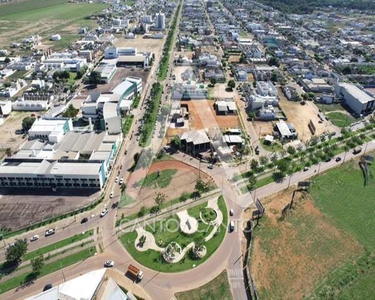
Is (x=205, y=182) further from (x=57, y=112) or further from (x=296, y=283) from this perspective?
(x=57, y=112)

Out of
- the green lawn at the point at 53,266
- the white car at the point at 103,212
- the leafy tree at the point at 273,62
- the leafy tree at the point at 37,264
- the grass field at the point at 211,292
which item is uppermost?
the leafy tree at the point at 37,264

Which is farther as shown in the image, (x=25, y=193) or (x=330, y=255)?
(x=25, y=193)

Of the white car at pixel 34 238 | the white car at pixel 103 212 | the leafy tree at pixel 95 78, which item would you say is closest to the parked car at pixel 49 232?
the white car at pixel 34 238

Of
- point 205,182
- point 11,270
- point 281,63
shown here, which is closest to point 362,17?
point 281,63

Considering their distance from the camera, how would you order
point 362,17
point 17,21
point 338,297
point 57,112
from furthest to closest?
point 362,17
point 17,21
point 57,112
point 338,297

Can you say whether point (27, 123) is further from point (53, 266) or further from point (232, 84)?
point (232, 84)

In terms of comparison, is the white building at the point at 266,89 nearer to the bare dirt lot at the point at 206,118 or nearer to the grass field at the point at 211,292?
the bare dirt lot at the point at 206,118
